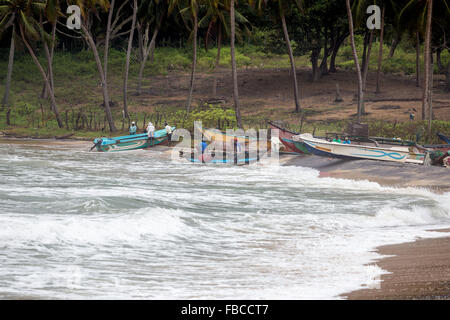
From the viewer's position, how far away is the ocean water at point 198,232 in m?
10.0

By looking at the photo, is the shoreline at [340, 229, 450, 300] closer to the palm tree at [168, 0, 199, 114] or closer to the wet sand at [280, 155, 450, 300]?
the wet sand at [280, 155, 450, 300]

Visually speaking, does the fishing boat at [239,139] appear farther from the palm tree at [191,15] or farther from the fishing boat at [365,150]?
the palm tree at [191,15]

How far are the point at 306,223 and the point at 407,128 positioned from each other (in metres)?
16.3

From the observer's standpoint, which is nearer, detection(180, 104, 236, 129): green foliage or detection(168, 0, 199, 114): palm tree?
detection(180, 104, 236, 129): green foliage

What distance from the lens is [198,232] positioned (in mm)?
14500

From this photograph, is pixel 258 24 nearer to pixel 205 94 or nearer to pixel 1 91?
pixel 205 94

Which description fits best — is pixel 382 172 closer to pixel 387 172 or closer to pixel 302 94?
pixel 387 172

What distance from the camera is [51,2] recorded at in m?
34.9

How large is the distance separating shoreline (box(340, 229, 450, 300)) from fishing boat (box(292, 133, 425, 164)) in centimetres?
1084

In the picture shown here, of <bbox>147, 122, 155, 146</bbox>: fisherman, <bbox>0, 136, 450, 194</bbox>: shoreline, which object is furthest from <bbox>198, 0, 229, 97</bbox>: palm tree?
<bbox>0, 136, 450, 194</bbox>: shoreline

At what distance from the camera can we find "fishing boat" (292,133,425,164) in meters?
23.3

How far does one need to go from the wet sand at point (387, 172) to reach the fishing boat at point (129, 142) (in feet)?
31.2

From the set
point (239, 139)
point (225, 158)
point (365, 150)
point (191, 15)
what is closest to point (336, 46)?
point (191, 15)
